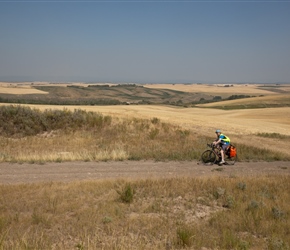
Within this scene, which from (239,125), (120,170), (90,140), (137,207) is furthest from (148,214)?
(239,125)

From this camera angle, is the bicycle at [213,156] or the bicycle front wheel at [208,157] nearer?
the bicycle at [213,156]

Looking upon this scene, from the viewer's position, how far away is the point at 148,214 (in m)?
9.16

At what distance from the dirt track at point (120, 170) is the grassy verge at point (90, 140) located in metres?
1.11

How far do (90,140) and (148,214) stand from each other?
1390 cm

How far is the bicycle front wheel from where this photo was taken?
17766mm

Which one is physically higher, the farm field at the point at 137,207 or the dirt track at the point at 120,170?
the farm field at the point at 137,207

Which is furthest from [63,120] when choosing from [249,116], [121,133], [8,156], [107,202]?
[249,116]

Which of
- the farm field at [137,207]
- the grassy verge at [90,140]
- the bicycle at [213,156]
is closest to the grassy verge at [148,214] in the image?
the farm field at [137,207]

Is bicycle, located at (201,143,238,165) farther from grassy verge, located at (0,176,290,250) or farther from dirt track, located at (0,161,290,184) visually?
grassy verge, located at (0,176,290,250)

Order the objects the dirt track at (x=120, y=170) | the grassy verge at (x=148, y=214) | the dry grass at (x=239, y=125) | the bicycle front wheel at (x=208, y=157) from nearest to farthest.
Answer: the grassy verge at (x=148, y=214)
the dirt track at (x=120, y=170)
the bicycle front wheel at (x=208, y=157)
the dry grass at (x=239, y=125)

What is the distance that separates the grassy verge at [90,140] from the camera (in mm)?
17812

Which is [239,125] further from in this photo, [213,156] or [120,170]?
Result: [120,170]

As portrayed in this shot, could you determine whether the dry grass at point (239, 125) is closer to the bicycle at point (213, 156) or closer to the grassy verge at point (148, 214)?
the bicycle at point (213, 156)

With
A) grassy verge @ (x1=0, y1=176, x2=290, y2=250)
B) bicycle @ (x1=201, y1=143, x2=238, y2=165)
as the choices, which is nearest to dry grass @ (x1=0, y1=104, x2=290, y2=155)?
bicycle @ (x1=201, y1=143, x2=238, y2=165)
